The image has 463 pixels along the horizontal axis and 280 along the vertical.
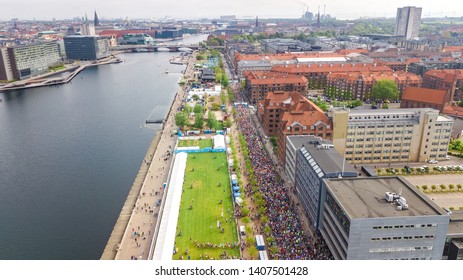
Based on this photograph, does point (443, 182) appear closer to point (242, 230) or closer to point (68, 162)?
point (242, 230)

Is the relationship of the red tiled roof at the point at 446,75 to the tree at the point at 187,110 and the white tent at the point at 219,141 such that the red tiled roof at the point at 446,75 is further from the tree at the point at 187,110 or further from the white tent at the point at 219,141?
the tree at the point at 187,110

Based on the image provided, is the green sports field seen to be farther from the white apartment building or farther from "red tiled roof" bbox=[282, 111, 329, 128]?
the white apartment building

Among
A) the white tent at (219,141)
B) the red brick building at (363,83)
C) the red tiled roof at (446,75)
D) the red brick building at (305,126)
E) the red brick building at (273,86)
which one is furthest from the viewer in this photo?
the red brick building at (363,83)

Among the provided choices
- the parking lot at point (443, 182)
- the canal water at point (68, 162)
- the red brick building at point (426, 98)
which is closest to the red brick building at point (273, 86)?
the canal water at point (68, 162)

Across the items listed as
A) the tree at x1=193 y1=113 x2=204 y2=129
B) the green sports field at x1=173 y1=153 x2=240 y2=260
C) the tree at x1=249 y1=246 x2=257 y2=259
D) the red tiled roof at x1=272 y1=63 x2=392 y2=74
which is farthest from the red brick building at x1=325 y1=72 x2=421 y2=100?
the tree at x1=249 y1=246 x2=257 y2=259

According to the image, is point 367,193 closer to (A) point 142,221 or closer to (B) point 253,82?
(A) point 142,221

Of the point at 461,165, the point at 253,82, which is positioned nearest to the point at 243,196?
the point at 461,165

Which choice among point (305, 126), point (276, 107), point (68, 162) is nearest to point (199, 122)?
point (276, 107)
